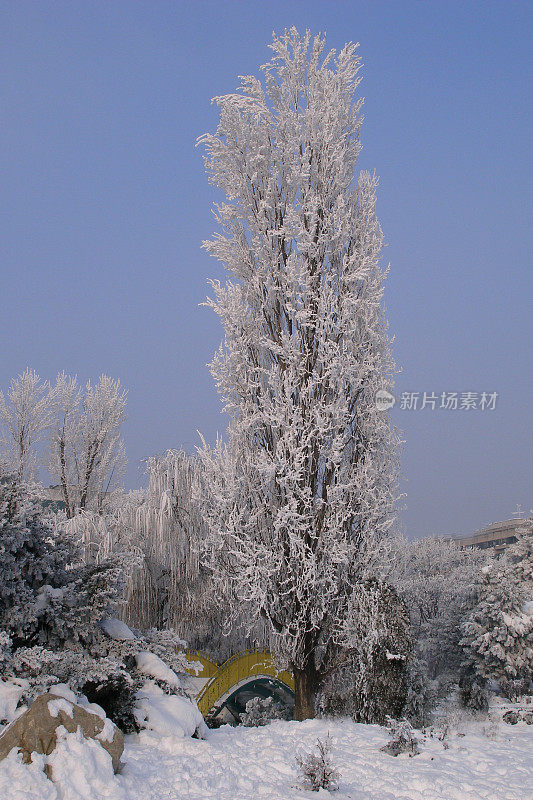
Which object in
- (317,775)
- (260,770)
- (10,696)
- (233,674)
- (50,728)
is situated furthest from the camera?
(233,674)

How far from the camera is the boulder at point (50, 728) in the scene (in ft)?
14.8

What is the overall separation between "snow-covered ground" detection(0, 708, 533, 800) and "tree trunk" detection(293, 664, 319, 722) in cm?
331

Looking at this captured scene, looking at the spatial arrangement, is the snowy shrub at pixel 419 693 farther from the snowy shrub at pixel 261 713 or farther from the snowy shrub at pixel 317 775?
the snowy shrub at pixel 317 775

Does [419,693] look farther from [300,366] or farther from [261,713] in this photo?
[300,366]

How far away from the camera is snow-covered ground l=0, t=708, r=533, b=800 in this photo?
4.42 meters

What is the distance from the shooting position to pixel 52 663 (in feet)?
19.3

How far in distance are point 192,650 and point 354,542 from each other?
507 centimetres

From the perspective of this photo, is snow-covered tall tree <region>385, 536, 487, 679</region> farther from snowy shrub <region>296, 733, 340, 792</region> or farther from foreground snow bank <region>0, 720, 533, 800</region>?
snowy shrub <region>296, 733, 340, 792</region>

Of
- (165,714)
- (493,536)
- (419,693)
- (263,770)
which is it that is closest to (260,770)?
(263,770)

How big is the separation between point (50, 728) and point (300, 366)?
24.8 feet

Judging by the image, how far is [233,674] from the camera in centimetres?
1301

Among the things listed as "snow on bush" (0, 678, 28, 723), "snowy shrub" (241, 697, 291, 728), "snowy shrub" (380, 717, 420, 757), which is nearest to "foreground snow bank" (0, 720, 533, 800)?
"snowy shrub" (380, 717, 420, 757)

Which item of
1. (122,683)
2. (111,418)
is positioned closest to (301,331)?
(122,683)

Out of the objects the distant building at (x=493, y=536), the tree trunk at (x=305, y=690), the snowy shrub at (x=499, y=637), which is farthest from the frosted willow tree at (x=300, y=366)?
the distant building at (x=493, y=536)
